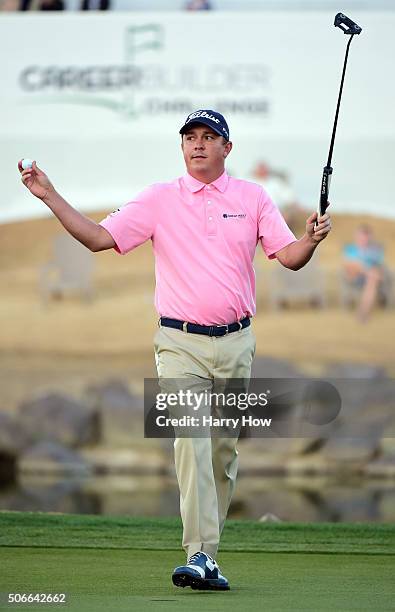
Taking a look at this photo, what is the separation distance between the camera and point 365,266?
14719mm

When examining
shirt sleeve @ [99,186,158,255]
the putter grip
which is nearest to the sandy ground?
shirt sleeve @ [99,186,158,255]

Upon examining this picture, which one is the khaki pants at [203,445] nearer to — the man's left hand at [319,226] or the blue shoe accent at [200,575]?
the blue shoe accent at [200,575]

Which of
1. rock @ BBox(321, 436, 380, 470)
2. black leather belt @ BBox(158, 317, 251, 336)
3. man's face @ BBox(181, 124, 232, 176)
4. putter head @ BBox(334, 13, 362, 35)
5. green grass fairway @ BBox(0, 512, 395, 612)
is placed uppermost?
putter head @ BBox(334, 13, 362, 35)

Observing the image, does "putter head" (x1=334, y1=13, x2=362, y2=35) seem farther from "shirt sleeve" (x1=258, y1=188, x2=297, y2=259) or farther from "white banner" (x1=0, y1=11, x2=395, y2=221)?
"white banner" (x1=0, y1=11, x2=395, y2=221)

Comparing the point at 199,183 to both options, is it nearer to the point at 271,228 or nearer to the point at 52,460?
the point at 271,228

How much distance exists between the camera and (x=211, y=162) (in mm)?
5551

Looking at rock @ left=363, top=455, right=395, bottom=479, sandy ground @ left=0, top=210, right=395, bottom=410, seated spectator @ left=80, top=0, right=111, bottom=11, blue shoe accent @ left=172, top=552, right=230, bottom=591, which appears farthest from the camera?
sandy ground @ left=0, top=210, right=395, bottom=410

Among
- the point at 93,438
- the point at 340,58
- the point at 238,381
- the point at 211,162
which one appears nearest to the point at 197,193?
the point at 211,162

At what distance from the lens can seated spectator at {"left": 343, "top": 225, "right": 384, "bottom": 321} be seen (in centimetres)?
1453

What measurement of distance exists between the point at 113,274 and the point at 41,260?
0.79m

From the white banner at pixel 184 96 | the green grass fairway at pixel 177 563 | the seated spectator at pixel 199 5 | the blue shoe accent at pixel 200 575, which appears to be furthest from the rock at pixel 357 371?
the blue shoe accent at pixel 200 575

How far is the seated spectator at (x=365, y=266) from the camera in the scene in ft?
47.7

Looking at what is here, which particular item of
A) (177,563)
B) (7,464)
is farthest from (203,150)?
(7,464)

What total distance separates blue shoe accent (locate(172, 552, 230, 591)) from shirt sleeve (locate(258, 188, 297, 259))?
3.91 feet
